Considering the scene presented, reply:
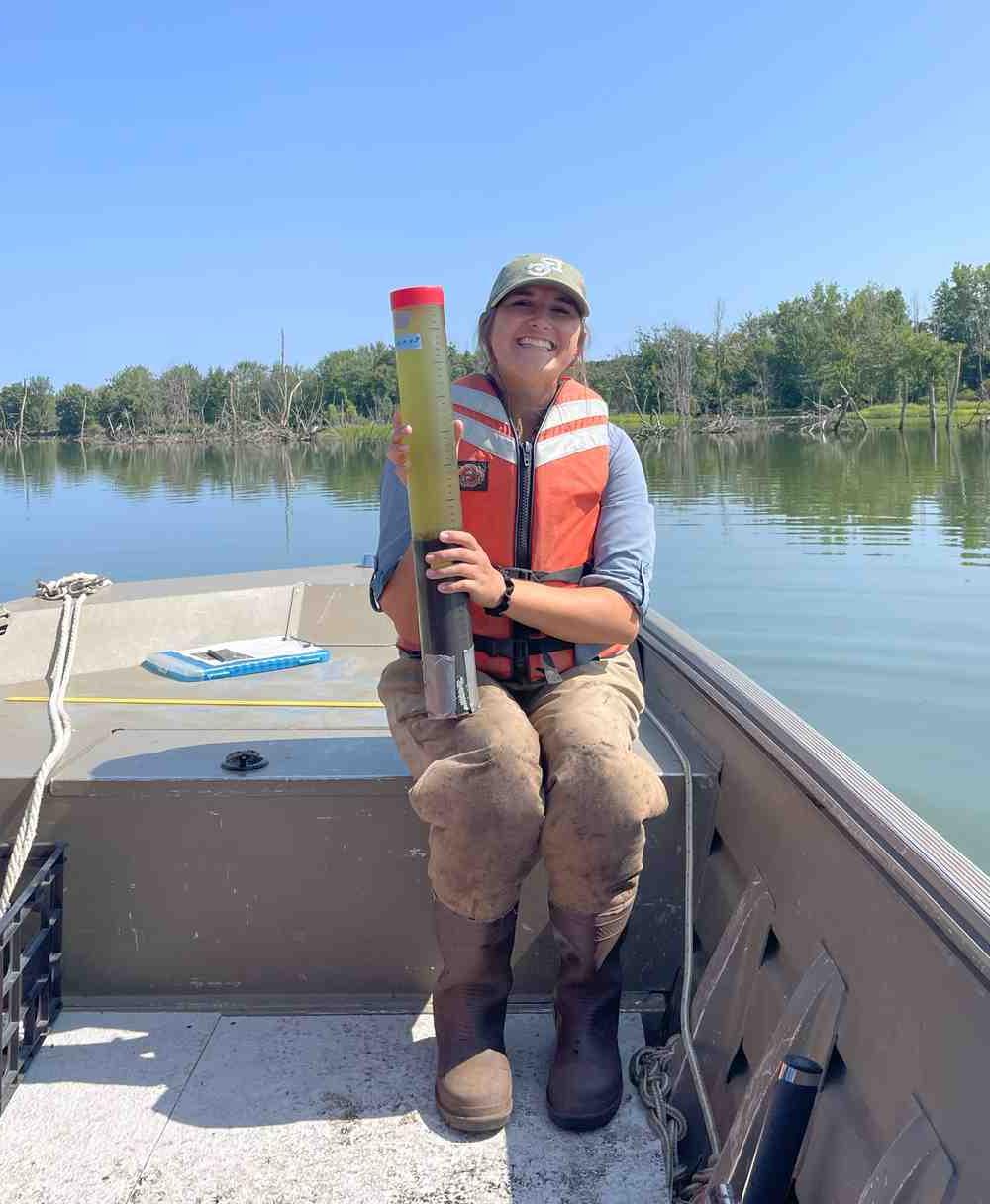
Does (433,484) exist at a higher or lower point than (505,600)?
higher

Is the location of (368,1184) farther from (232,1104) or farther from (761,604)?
(761,604)

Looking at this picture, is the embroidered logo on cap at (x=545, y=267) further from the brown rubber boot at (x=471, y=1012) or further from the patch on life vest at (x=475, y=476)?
the brown rubber boot at (x=471, y=1012)

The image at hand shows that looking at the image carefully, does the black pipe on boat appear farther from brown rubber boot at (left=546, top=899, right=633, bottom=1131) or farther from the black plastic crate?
the black plastic crate

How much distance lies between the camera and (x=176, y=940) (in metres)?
2.17

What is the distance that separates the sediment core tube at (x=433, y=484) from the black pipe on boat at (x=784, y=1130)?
779 millimetres

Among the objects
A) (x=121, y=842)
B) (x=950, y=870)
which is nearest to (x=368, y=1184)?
(x=121, y=842)

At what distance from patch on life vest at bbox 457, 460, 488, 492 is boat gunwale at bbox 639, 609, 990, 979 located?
692 millimetres

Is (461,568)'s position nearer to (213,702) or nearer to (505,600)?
(505,600)

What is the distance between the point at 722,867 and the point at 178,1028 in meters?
1.11

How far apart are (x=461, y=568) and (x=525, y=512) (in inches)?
13.2

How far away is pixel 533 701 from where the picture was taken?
6.95ft

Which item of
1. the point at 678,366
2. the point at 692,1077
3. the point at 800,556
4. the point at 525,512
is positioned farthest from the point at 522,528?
the point at 678,366

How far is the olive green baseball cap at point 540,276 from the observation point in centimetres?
205

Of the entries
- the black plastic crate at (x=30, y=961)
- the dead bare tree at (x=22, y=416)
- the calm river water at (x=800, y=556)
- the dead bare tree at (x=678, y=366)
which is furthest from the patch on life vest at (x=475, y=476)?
the dead bare tree at (x=22, y=416)
